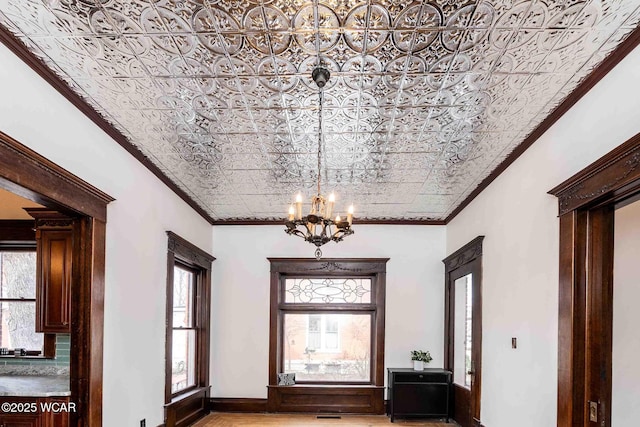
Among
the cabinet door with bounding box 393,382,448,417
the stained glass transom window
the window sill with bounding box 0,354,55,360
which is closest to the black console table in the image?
the cabinet door with bounding box 393,382,448,417

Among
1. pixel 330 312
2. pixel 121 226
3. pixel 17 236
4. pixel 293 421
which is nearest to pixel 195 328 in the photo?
pixel 293 421

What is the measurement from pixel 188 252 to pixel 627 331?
15.9 ft

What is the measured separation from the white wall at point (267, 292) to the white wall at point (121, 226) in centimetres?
191

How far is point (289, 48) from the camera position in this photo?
3033 millimetres

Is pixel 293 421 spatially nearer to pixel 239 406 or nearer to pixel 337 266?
pixel 239 406

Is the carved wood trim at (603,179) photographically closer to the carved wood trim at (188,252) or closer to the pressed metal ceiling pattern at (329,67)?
the pressed metal ceiling pattern at (329,67)

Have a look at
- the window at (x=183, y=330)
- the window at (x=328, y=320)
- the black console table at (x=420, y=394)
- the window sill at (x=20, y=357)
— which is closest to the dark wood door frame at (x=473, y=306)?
the black console table at (x=420, y=394)

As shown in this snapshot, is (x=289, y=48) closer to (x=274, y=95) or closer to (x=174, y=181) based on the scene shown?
(x=274, y=95)

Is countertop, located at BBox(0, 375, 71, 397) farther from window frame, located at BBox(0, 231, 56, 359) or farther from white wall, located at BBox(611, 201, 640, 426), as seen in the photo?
white wall, located at BBox(611, 201, 640, 426)

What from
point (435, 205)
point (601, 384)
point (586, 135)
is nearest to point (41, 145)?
point (586, 135)

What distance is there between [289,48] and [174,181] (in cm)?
340

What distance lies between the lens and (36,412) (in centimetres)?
427

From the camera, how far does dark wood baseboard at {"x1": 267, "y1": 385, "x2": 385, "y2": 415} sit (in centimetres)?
799

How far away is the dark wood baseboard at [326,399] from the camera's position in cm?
799
